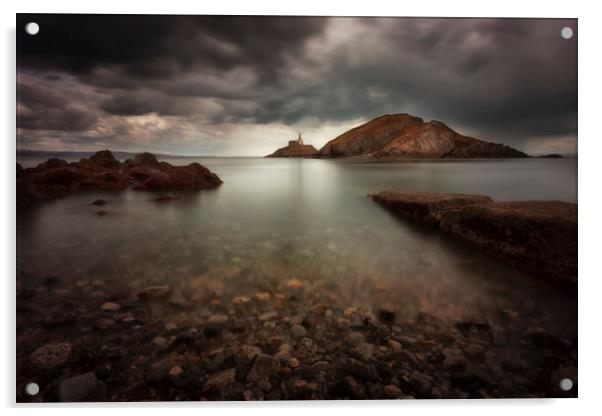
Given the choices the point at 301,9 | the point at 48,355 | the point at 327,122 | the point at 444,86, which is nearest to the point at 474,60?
the point at 444,86

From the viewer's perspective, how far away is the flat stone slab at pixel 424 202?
3.17 meters

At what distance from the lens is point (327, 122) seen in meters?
3.02

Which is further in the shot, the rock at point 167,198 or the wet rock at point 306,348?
the rock at point 167,198

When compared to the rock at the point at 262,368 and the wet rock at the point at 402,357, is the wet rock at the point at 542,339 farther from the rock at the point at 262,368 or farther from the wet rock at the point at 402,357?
the rock at the point at 262,368

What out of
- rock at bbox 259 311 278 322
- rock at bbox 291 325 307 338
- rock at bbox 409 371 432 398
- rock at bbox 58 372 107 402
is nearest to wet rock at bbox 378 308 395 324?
rock at bbox 409 371 432 398

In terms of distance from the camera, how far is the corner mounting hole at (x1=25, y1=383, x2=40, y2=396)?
2.24 metres

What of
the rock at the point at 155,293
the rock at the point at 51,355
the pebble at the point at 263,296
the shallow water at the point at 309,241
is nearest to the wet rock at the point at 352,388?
the shallow water at the point at 309,241

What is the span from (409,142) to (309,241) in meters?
1.45

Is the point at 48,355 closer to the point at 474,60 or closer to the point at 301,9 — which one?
the point at 301,9

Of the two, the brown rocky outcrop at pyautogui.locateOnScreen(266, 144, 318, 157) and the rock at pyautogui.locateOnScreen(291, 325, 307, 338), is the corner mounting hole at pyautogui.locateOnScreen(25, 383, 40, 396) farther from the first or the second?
the brown rocky outcrop at pyautogui.locateOnScreen(266, 144, 318, 157)

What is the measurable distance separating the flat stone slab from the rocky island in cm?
84

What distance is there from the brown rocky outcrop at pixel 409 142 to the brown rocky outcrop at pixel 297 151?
9 centimetres

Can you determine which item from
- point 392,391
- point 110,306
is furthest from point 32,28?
point 392,391

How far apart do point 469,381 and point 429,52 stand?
8.80 ft
